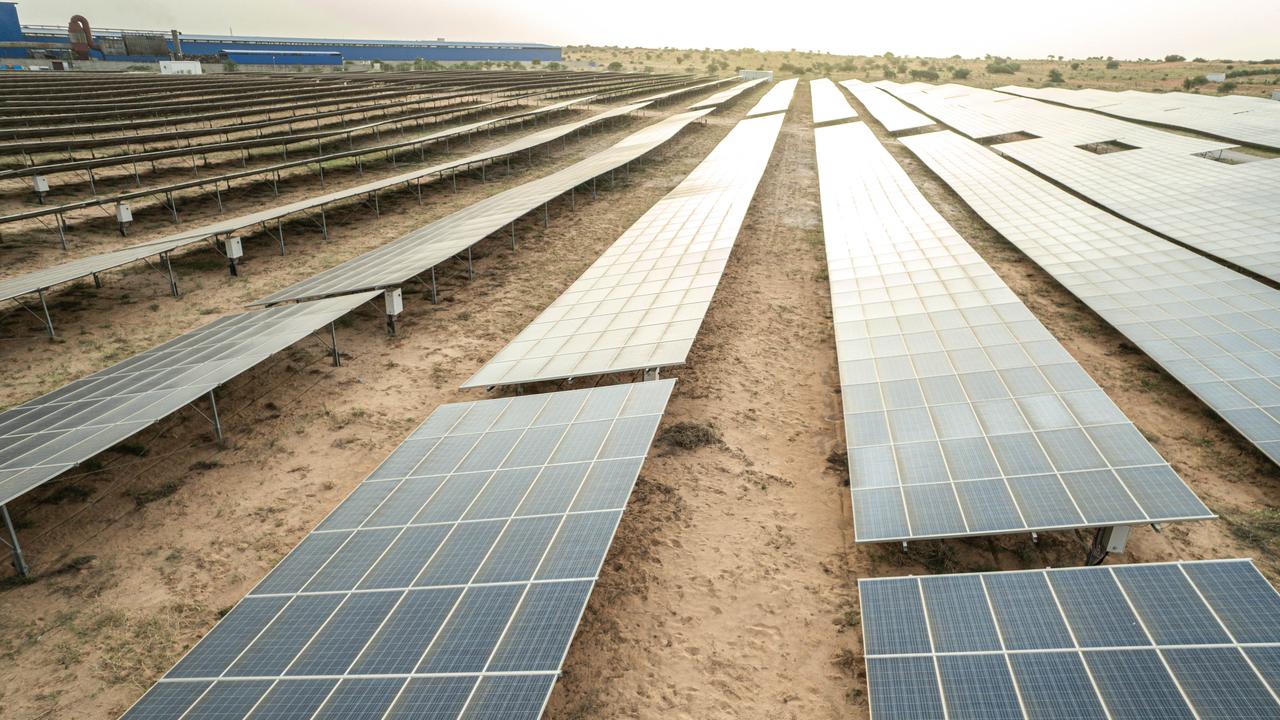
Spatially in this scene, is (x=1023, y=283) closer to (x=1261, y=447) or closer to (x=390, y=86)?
(x=1261, y=447)

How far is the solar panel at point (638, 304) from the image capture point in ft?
46.0

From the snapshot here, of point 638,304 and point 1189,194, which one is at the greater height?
point 1189,194

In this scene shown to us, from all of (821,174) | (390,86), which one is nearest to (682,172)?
(821,174)

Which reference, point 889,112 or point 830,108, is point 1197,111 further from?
point 830,108

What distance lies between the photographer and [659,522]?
11.3m

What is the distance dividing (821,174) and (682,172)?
889 cm

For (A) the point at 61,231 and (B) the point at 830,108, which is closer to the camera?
(A) the point at 61,231

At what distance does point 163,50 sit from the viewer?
9750 cm

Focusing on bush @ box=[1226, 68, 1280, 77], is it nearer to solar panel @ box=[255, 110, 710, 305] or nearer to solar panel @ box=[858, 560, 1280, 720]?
solar panel @ box=[255, 110, 710, 305]

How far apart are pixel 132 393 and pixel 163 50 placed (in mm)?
116020

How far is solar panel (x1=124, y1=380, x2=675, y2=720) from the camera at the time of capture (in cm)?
660

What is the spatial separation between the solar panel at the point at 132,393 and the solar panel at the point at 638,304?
186 inches

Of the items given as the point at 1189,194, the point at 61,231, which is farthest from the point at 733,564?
the point at 1189,194

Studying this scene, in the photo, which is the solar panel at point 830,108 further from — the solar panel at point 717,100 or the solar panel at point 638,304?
the solar panel at point 638,304
